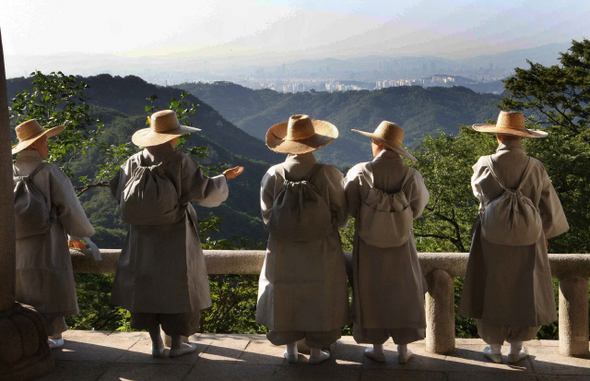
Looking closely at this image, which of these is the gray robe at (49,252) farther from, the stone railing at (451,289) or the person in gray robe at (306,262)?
the person in gray robe at (306,262)

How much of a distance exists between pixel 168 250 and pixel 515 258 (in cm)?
201

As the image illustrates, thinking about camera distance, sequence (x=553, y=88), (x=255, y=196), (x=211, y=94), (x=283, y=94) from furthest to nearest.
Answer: (x=283, y=94)
(x=211, y=94)
(x=255, y=196)
(x=553, y=88)

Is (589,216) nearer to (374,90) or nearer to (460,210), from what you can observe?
(460,210)

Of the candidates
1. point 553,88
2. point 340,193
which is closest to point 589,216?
point 553,88

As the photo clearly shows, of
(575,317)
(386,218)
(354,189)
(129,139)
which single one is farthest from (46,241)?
(129,139)

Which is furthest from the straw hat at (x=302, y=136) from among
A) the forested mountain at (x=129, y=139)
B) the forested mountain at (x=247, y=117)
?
the forested mountain at (x=247, y=117)

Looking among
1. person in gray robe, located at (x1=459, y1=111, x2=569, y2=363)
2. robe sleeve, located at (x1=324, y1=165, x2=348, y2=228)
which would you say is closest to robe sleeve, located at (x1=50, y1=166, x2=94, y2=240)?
robe sleeve, located at (x1=324, y1=165, x2=348, y2=228)

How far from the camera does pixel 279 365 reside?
3439 millimetres

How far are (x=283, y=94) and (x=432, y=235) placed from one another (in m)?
74.7

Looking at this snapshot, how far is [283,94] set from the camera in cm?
8806

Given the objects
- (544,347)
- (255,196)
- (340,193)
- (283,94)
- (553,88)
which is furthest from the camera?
(283,94)

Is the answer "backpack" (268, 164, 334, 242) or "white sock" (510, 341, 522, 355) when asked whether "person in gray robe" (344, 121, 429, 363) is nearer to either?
"backpack" (268, 164, 334, 242)

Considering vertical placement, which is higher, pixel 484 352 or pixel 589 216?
pixel 484 352

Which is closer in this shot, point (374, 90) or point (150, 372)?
point (150, 372)
